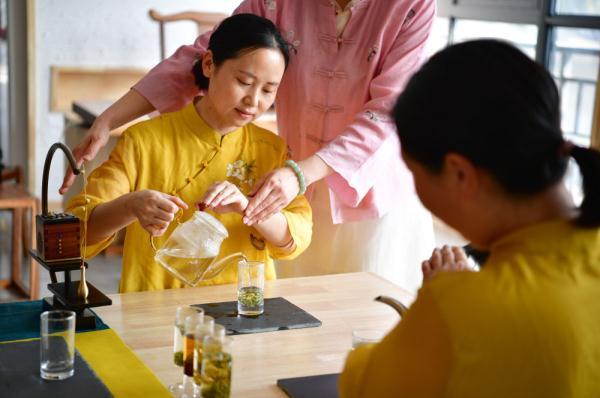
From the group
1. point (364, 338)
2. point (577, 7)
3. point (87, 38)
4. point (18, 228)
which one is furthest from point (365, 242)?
point (87, 38)

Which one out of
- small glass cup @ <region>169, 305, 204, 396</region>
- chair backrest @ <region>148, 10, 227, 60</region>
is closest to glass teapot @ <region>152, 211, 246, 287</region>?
small glass cup @ <region>169, 305, 204, 396</region>

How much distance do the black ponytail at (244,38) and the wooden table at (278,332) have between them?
551 mm

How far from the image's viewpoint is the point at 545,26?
409 cm

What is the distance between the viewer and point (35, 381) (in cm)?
157

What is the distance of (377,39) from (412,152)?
120 cm

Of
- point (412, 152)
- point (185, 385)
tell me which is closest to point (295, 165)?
point (185, 385)

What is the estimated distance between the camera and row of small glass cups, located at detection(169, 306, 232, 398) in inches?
56.5

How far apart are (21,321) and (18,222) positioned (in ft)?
8.82

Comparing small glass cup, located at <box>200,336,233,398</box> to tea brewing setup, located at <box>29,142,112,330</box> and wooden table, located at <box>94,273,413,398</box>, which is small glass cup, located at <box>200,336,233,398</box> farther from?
tea brewing setup, located at <box>29,142,112,330</box>

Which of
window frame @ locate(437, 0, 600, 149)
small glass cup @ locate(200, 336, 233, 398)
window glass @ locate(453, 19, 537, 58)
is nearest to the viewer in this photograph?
small glass cup @ locate(200, 336, 233, 398)

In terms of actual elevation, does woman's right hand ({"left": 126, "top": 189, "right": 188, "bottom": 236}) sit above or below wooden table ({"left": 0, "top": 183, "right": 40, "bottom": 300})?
above

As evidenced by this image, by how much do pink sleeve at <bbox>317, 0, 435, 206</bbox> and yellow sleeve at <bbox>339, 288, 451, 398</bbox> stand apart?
109 centimetres

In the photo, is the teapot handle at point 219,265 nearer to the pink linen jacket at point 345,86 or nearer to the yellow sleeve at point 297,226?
the yellow sleeve at point 297,226

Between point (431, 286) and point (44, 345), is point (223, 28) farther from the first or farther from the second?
point (431, 286)
